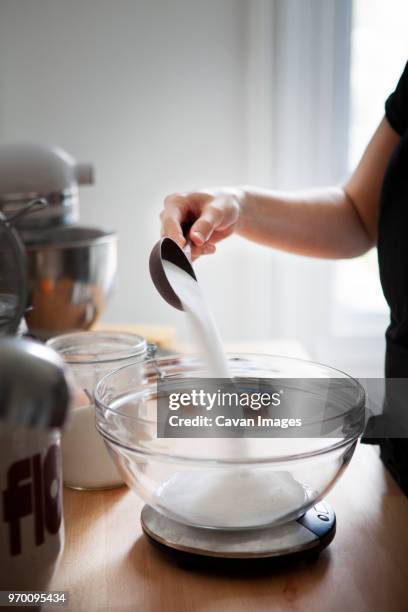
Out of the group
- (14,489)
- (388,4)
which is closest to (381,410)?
(14,489)

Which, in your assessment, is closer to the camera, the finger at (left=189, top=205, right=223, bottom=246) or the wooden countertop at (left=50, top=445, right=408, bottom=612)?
the wooden countertop at (left=50, top=445, right=408, bottom=612)

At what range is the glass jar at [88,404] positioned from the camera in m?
0.73

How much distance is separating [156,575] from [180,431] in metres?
0.15

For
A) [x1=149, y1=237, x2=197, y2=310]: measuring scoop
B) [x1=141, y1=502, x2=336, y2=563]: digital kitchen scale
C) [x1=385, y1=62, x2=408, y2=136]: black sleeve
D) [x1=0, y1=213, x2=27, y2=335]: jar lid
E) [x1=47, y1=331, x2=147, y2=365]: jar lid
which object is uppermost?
[x1=385, y1=62, x2=408, y2=136]: black sleeve

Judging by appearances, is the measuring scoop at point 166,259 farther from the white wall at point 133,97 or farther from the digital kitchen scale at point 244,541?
the white wall at point 133,97

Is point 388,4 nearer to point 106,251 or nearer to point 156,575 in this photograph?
point 106,251

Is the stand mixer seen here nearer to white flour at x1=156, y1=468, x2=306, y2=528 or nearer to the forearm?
the forearm

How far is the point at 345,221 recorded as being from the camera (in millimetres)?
1142

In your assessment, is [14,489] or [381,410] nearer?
Answer: [14,489]

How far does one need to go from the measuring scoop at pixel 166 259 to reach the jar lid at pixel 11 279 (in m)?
0.22

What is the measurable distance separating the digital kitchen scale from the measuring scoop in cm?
21

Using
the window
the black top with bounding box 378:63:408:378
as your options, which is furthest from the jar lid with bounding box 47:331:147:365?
the window

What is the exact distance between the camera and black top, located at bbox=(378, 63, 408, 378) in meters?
0.86

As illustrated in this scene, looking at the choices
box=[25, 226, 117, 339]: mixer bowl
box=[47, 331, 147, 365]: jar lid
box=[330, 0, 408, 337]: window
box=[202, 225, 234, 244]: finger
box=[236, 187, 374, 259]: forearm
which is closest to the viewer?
box=[47, 331, 147, 365]: jar lid
